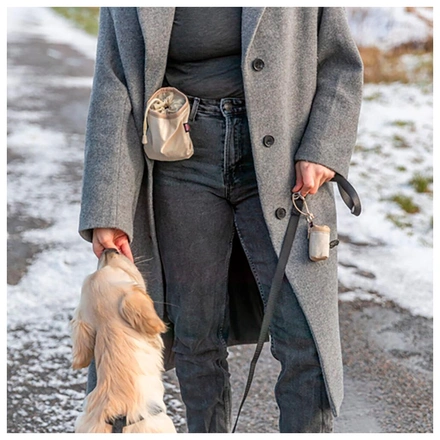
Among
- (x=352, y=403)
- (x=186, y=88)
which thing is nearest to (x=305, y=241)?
(x=186, y=88)

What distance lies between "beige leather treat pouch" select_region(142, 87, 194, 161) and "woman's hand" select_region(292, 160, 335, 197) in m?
0.39

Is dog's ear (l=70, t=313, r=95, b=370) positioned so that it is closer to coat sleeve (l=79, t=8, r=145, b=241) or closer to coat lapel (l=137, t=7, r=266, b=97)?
coat sleeve (l=79, t=8, r=145, b=241)

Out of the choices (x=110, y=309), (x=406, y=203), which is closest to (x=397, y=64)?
(x=406, y=203)

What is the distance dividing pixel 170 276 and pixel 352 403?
5.12 feet

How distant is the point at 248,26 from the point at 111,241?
36.3 inches

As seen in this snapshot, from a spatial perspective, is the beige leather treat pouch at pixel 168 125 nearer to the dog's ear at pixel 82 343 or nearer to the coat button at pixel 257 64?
the coat button at pixel 257 64

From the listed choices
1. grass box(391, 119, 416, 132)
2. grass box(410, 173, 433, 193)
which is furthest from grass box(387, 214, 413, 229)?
grass box(391, 119, 416, 132)

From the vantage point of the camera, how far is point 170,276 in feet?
9.25

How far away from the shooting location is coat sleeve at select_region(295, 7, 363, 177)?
2.59 meters

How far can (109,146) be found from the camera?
2.65 m

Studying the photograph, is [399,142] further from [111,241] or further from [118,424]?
[118,424]

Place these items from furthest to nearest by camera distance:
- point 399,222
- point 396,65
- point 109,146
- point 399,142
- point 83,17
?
point 83,17
point 396,65
point 399,142
point 399,222
point 109,146

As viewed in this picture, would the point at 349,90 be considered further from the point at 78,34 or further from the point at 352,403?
the point at 78,34

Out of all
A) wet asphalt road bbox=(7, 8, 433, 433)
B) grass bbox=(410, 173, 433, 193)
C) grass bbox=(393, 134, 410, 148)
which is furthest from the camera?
grass bbox=(393, 134, 410, 148)
